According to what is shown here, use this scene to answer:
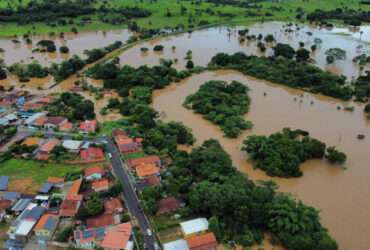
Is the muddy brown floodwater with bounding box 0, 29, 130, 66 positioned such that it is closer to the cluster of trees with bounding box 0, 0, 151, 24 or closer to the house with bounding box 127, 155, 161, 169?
the cluster of trees with bounding box 0, 0, 151, 24

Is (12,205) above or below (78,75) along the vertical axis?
below

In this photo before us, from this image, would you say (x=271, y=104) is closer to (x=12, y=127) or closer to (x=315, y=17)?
(x=12, y=127)

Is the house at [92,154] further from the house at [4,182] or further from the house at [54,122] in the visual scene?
the house at [54,122]

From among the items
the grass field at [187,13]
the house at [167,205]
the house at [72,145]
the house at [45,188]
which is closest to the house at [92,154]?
the house at [72,145]

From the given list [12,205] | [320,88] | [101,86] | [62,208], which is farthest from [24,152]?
[320,88]

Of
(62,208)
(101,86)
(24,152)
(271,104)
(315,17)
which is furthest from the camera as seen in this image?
(315,17)

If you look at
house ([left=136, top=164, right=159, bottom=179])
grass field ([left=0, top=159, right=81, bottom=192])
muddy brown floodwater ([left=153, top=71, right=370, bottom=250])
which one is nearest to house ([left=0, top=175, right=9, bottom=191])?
grass field ([left=0, top=159, right=81, bottom=192])

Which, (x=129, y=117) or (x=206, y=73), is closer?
(x=129, y=117)
